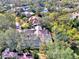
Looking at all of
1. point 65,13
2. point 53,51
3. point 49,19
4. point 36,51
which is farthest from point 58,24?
point 53,51

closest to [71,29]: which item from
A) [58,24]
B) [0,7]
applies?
[58,24]

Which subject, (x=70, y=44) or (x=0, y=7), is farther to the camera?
(x=0, y=7)

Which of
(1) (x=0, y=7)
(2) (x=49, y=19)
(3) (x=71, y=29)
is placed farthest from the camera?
(1) (x=0, y=7)

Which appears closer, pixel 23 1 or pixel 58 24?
pixel 58 24

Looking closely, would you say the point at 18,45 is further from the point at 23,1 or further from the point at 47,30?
the point at 23,1

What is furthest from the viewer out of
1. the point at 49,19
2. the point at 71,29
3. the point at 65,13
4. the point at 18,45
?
the point at 65,13

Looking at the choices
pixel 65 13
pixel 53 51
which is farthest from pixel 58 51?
pixel 65 13

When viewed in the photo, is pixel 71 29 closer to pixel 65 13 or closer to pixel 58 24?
pixel 58 24

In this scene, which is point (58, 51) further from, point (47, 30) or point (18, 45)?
point (47, 30)

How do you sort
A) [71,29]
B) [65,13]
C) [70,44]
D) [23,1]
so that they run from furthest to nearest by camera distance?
[23,1] → [65,13] → [71,29] → [70,44]
